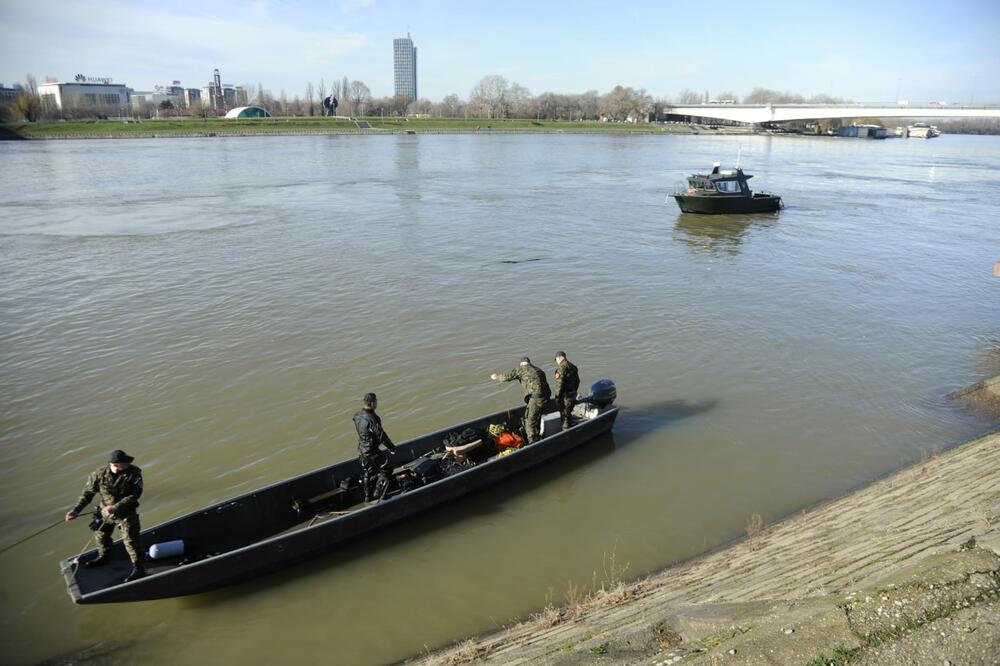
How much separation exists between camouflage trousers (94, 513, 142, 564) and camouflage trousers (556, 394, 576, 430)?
742cm

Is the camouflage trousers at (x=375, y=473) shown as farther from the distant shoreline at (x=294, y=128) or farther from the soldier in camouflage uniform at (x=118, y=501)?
the distant shoreline at (x=294, y=128)

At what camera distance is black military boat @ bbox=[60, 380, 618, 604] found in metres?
8.23

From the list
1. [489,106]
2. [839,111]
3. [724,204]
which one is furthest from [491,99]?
[724,204]

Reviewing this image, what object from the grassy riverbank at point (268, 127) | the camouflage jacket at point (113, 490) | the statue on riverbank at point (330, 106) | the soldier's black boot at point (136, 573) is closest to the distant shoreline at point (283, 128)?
the grassy riverbank at point (268, 127)

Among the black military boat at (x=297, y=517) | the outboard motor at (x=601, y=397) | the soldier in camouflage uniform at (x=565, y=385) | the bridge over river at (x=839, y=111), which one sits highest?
the bridge over river at (x=839, y=111)

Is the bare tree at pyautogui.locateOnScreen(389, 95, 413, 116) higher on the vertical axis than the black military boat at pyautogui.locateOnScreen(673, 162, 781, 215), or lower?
higher

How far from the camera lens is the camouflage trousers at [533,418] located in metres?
11.8

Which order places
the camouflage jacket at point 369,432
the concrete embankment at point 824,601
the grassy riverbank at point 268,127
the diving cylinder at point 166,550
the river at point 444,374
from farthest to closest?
the grassy riverbank at point 268,127 < the camouflage jacket at point 369,432 < the river at point 444,374 < the diving cylinder at point 166,550 < the concrete embankment at point 824,601

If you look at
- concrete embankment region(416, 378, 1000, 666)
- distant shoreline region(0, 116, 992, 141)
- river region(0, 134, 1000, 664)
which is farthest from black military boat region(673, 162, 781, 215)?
distant shoreline region(0, 116, 992, 141)

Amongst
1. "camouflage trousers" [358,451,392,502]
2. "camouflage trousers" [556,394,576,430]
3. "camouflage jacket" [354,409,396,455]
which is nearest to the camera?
"camouflage jacket" [354,409,396,455]

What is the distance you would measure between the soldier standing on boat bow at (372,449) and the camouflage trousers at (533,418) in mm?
2859

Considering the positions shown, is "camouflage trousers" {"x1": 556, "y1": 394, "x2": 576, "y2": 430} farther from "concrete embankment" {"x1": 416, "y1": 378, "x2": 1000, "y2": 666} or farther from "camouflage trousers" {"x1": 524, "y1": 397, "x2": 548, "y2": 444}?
"concrete embankment" {"x1": 416, "y1": 378, "x2": 1000, "y2": 666}

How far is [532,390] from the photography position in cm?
1175

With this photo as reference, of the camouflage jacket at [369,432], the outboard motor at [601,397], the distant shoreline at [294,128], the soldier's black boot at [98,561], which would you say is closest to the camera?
the soldier's black boot at [98,561]
